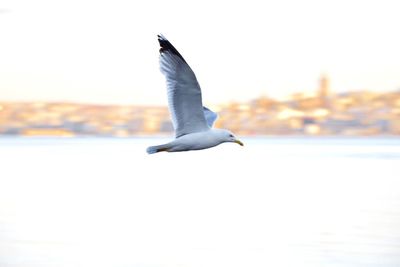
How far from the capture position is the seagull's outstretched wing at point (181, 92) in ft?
34.3

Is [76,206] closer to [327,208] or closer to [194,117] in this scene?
[327,208]

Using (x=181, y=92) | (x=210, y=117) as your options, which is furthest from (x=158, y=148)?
(x=210, y=117)

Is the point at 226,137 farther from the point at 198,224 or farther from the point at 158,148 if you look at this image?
the point at 198,224

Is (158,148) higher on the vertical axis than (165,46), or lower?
lower

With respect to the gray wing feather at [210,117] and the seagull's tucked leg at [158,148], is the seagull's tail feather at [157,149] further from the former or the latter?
the gray wing feather at [210,117]

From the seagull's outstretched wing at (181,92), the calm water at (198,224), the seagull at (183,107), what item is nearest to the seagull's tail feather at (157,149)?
the seagull at (183,107)

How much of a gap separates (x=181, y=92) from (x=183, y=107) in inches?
11.4

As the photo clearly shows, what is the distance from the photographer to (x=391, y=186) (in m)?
26.7

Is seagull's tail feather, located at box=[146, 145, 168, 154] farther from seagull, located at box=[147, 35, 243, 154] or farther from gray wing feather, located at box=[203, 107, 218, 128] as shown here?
gray wing feather, located at box=[203, 107, 218, 128]

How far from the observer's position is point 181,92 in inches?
425

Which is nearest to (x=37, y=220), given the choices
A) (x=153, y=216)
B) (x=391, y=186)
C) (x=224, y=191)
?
(x=153, y=216)

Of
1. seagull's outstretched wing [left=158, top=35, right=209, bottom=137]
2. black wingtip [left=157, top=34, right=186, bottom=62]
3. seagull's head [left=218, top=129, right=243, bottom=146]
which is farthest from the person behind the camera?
seagull's head [left=218, top=129, right=243, bottom=146]

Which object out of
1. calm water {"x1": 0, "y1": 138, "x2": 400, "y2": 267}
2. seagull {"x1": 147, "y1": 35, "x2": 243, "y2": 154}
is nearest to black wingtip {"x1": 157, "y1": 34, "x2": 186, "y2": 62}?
seagull {"x1": 147, "y1": 35, "x2": 243, "y2": 154}

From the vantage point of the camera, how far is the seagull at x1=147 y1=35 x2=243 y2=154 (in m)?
10.5
